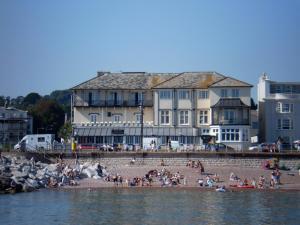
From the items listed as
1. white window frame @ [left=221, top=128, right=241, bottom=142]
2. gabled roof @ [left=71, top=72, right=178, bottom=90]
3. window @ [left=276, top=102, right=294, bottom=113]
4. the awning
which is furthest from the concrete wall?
gabled roof @ [left=71, top=72, right=178, bottom=90]

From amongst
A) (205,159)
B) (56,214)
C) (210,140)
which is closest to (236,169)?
(205,159)

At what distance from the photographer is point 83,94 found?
75.9m

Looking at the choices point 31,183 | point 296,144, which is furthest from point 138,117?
point 31,183

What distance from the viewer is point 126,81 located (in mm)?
76938

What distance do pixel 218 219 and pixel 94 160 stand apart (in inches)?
1033

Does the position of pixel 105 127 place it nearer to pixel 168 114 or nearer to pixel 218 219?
pixel 168 114

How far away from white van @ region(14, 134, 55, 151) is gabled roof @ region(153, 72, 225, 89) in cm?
1286

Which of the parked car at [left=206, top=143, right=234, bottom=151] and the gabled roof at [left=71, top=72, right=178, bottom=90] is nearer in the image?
the parked car at [left=206, top=143, right=234, bottom=151]

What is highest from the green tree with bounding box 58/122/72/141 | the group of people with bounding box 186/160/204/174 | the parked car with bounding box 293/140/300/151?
the green tree with bounding box 58/122/72/141

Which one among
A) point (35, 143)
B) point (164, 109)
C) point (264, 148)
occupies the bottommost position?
point (264, 148)

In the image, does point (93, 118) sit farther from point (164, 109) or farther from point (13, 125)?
point (13, 125)

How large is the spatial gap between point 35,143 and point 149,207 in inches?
1112

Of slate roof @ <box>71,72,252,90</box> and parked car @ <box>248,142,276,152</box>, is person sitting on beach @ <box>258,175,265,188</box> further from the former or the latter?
slate roof @ <box>71,72,252,90</box>

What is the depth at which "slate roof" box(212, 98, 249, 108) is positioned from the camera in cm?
7050
